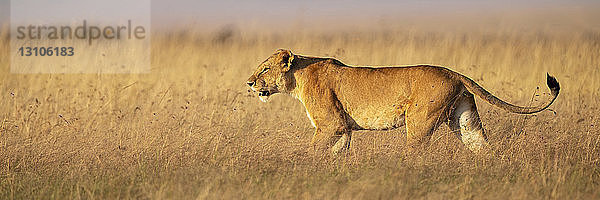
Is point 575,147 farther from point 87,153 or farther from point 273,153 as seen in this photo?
point 87,153

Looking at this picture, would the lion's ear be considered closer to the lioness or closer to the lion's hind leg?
the lioness

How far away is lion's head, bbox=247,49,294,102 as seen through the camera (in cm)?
771

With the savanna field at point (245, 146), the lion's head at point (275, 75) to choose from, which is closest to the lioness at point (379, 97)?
the lion's head at point (275, 75)

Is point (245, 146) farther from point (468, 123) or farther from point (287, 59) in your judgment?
point (468, 123)

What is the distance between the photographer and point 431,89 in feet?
23.2

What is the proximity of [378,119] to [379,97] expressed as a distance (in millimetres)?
199

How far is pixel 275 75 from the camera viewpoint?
25.5 ft

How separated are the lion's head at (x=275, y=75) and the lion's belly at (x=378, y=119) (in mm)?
754

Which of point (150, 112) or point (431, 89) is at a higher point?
point (431, 89)

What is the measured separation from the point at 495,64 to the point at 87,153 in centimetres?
788

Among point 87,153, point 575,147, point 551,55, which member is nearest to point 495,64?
point 551,55

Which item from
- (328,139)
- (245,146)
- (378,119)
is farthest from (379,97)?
(245,146)

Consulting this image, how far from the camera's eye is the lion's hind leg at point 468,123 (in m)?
7.27

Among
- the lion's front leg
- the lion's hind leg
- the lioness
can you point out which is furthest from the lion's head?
the lion's hind leg
